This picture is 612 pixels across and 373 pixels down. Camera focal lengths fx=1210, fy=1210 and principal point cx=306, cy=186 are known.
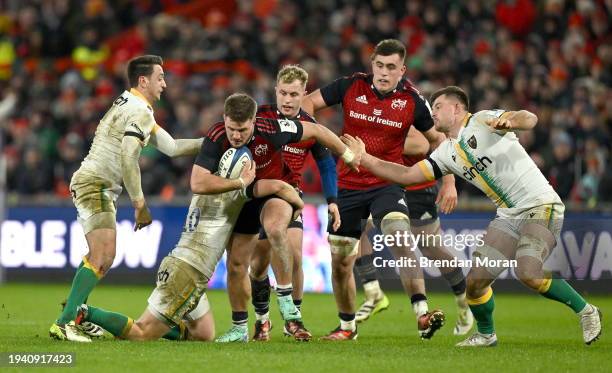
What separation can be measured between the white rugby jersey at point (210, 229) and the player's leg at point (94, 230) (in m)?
0.66

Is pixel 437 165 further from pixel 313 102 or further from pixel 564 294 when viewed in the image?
pixel 313 102

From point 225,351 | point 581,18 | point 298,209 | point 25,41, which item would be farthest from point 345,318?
point 25,41

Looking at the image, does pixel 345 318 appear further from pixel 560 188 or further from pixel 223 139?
pixel 560 188

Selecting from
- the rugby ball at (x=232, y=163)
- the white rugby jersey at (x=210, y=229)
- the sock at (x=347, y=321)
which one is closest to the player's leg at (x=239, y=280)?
the white rugby jersey at (x=210, y=229)

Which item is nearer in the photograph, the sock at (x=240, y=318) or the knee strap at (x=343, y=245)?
the sock at (x=240, y=318)

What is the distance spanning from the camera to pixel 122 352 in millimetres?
9344

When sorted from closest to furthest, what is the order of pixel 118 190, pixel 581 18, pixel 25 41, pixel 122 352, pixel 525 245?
pixel 122 352 < pixel 525 245 < pixel 118 190 < pixel 581 18 < pixel 25 41

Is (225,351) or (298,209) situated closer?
(225,351)

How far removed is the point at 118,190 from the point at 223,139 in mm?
1351

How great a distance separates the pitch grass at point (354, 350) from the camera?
8688 mm

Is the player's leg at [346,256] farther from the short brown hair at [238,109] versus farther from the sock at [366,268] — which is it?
the short brown hair at [238,109]

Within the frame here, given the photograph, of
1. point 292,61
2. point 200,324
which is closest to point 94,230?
point 200,324

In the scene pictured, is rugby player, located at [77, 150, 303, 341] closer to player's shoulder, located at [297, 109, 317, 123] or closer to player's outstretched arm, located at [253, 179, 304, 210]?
player's outstretched arm, located at [253, 179, 304, 210]

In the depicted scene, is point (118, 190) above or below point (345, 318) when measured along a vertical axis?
above
